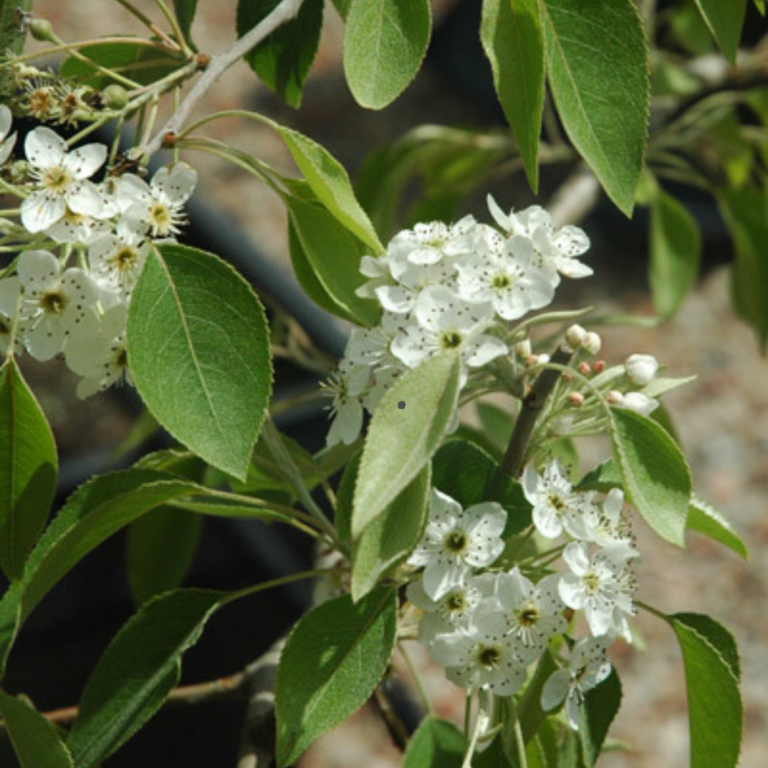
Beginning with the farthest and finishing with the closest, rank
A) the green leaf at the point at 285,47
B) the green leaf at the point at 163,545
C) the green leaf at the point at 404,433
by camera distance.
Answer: the green leaf at the point at 163,545 < the green leaf at the point at 285,47 < the green leaf at the point at 404,433

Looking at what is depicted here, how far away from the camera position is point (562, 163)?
3.46 meters

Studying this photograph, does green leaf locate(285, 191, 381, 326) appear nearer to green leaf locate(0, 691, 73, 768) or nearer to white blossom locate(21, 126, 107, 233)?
white blossom locate(21, 126, 107, 233)

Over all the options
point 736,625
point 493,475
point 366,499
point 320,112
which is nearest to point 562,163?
point 320,112

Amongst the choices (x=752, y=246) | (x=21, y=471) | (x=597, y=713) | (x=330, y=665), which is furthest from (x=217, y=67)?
(x=752, y=246)

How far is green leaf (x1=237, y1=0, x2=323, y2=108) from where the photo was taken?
3.21ft

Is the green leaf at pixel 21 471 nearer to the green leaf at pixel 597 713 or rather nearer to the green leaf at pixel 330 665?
the green leaf at pixel 330 665

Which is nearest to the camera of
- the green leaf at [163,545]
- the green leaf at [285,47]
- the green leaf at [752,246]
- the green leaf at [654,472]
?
the green leaf at [654,472]

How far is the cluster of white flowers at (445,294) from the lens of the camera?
0.75 metres

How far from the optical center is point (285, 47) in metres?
0.99

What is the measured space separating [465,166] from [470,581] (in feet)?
3.59

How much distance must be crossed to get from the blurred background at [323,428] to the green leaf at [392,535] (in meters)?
0.58

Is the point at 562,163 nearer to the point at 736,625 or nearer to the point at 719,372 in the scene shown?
the point at 719,372

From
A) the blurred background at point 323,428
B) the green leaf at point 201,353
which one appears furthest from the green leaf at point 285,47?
the blurred background at point 323,428

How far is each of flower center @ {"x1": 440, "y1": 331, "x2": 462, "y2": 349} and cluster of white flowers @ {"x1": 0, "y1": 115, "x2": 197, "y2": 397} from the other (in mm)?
188
